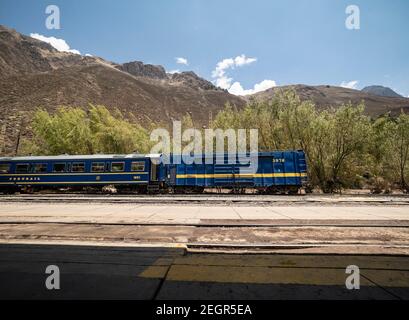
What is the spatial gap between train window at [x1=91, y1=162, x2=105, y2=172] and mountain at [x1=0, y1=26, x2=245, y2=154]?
25.1 meters

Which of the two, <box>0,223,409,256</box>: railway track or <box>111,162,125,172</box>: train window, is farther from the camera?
<box>111,162,125,172</box>: train window

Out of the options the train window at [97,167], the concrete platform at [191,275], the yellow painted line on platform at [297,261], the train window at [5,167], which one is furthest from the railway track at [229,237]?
the train window at [5,167]

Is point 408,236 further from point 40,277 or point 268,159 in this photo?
point 268,159

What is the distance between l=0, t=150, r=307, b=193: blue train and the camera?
902 inches

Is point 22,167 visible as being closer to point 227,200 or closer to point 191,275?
point 227,200

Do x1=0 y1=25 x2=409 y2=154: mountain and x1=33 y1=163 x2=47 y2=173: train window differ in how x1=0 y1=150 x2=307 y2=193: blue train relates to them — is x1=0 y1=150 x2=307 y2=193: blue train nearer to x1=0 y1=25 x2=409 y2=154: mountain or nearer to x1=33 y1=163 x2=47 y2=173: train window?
x1=33 y1=163 x2=47 y2=173: train window

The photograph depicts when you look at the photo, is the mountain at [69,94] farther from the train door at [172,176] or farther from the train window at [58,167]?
the train window at [58,167]

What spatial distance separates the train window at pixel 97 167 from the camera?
23516mm

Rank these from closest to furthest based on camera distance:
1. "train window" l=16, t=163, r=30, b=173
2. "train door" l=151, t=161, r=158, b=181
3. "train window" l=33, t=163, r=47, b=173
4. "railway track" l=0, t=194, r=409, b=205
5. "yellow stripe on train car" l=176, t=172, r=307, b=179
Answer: "railway track" l=0, t=194, r=409, b=205, "yellow stripe on train car" l=176, t=172, r=307, b=179, "train door" l=151, t=161, r=158, b=181, "train window" l=33, t=163, r=47, b=173, "train window" l=16, t=163, r=30, b=173

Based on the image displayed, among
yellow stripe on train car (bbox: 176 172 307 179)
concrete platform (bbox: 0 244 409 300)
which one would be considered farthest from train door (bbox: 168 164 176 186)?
concrete platform (bbox: 0 244 409 300)

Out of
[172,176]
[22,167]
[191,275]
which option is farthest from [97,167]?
[191,275]

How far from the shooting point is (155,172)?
23.8m
